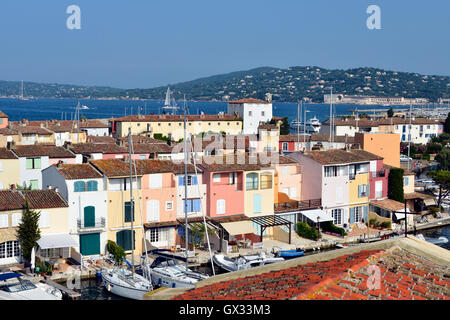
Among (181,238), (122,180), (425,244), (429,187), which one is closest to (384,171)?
(429,187)

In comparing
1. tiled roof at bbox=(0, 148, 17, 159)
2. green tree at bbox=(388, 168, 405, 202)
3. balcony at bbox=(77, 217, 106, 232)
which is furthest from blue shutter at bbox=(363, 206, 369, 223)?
tiled roof at bbox=(0, 148, 17, 159)

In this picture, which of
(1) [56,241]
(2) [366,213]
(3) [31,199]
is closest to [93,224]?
(1) [56,241]

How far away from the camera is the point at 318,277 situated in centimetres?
876

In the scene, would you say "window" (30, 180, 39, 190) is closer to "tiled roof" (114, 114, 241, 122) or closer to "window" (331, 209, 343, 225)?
"window" (331, 209, 343, 225)

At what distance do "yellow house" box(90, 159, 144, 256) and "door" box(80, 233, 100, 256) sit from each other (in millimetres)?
758

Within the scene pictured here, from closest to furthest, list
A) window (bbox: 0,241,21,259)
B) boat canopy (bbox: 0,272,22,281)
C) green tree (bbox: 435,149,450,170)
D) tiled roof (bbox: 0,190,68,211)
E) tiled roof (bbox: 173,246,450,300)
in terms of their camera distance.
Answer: tiled roof (bbox: 173,246,450,300) → boat canopy (bbox: 0,272,22,281) → window (bbox: 0,241,21,259) → tiled roof (bbox: 0,190,68,211) → green tree (bbox: 435,149,450,170)

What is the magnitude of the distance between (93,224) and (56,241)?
2412mm

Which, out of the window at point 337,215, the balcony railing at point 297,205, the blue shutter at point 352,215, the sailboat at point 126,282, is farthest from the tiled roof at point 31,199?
the blue shutter at point 352,215

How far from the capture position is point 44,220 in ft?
102

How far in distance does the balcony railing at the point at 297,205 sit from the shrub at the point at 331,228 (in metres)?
1.34

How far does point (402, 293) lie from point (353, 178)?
114 feet

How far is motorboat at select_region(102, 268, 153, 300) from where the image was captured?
27.0m

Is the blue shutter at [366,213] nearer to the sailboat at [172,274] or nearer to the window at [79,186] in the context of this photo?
the sailboat at [172,274]
